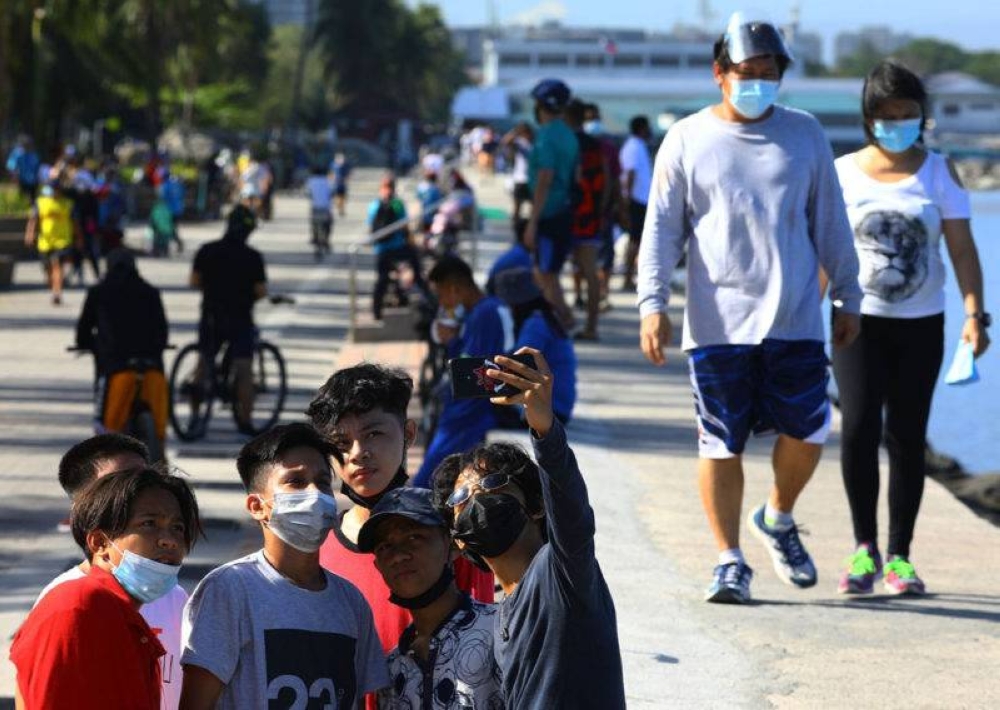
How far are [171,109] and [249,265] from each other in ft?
269

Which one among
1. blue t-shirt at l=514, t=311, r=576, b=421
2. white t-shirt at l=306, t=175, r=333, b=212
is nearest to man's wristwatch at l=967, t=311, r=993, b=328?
blue t-shirt at l=514, t=311, r=576, b=421

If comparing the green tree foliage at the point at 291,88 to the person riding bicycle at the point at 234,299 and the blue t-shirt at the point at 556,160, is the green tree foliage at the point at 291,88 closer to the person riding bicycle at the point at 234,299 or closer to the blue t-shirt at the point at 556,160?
the blue t-shirt at the point at 556,160

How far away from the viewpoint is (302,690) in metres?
4.12

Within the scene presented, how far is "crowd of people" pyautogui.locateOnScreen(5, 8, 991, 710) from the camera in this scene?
3.97 metres

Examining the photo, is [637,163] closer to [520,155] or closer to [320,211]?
[520,155]

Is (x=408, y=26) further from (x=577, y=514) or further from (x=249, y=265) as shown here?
(x=577, y=514)

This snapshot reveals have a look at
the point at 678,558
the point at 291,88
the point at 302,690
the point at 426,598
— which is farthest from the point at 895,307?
the point at 291,88

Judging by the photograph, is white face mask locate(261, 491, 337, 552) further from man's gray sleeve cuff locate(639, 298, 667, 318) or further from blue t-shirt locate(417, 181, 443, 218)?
blue t-shirt locate(417, 181, 443, 218)

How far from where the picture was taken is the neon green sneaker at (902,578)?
24.5 ft

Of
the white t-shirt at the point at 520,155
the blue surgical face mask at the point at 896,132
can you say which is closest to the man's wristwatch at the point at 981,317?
the blue surgical face mask at the point at 896,132

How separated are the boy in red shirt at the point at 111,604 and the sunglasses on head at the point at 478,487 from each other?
21.9 inches

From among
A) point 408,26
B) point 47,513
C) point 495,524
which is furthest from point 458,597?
point 408,26

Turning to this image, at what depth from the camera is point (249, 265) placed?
13.8m

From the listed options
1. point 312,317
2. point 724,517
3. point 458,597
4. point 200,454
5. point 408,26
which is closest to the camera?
point 458,597
